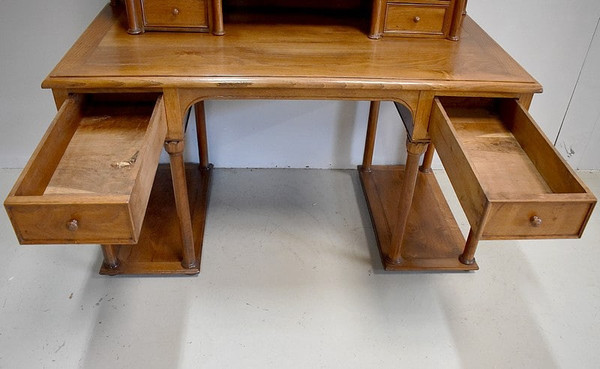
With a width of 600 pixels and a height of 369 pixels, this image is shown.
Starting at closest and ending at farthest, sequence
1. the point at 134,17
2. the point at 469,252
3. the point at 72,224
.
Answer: the point at 72,224
the point at 134,17
the point at 469,252

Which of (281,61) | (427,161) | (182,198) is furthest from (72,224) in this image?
(427,161)

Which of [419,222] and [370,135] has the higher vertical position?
[370,135]

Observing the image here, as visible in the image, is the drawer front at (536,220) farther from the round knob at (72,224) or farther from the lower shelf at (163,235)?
the lower shelf at (163,235)

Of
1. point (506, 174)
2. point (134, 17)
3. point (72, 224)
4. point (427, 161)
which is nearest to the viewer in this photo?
point (72, 224)

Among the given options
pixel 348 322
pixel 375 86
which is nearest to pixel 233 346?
pixel 348 322

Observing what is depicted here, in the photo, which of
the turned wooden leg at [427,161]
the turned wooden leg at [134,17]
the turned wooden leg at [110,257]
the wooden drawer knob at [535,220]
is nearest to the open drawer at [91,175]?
the turned wooden leg at [134,17]

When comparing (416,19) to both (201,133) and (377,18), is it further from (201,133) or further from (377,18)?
(201,133)

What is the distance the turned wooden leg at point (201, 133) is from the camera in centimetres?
198

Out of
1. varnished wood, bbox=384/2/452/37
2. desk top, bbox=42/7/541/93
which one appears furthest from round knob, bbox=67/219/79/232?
varnished wood, bbox=384/2/452/37

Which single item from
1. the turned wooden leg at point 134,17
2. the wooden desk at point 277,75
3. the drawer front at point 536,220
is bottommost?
the drawer front at point 536,220

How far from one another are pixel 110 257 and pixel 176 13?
0.84 metres

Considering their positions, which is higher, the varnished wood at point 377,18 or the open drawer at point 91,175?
the varnished wood at point 377,18

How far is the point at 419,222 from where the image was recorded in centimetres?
194

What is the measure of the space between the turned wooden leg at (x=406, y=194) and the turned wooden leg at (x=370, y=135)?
1.54ft
